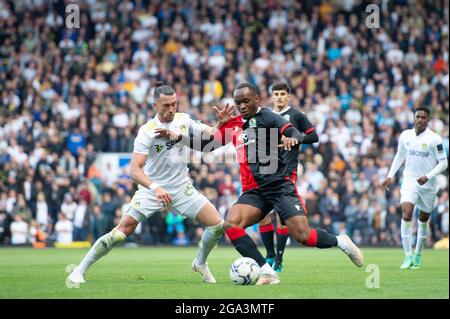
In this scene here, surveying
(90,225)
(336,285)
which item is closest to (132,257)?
(90,225)

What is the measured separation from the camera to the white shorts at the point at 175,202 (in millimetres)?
12391

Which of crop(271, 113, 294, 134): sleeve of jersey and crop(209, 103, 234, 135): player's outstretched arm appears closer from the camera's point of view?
crop(271, 113, 294, 134): sleeve of jersey

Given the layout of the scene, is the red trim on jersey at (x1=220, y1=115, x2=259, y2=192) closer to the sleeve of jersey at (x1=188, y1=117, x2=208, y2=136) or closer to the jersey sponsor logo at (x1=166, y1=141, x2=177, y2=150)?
the sleeve of jersey at (x1=188, y1=117, x2=208, y2=136)

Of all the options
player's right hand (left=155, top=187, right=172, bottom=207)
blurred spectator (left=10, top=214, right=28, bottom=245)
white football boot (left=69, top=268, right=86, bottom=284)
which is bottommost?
blurred spectator (left=10, top=214, right=28, bottom=245)

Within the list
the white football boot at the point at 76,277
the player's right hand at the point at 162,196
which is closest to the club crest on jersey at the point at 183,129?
the player's right hand at the point at 162,196

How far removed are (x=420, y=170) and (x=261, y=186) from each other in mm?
5074

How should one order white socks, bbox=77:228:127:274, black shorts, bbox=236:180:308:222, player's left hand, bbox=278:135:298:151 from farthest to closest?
white socks, bbox=77:228:127:274 → black shorts, bbox=236:180:308:222 → player's left hand, bbox=278:135:298:151

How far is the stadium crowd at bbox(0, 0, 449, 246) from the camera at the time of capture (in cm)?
2564

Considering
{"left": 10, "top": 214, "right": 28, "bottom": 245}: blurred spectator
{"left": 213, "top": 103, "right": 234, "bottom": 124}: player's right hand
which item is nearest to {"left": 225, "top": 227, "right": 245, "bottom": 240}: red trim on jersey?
{"left": 213, "top": 103, "right": 234, "bottom": 124}: player's right hand

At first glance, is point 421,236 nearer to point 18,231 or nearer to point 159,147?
point 159,147

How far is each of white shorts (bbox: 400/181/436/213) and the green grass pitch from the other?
1.02m

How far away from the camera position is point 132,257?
19.5 meters

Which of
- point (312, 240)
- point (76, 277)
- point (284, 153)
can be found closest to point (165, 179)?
point (76, 277)

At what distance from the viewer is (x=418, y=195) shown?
16.2 meters
